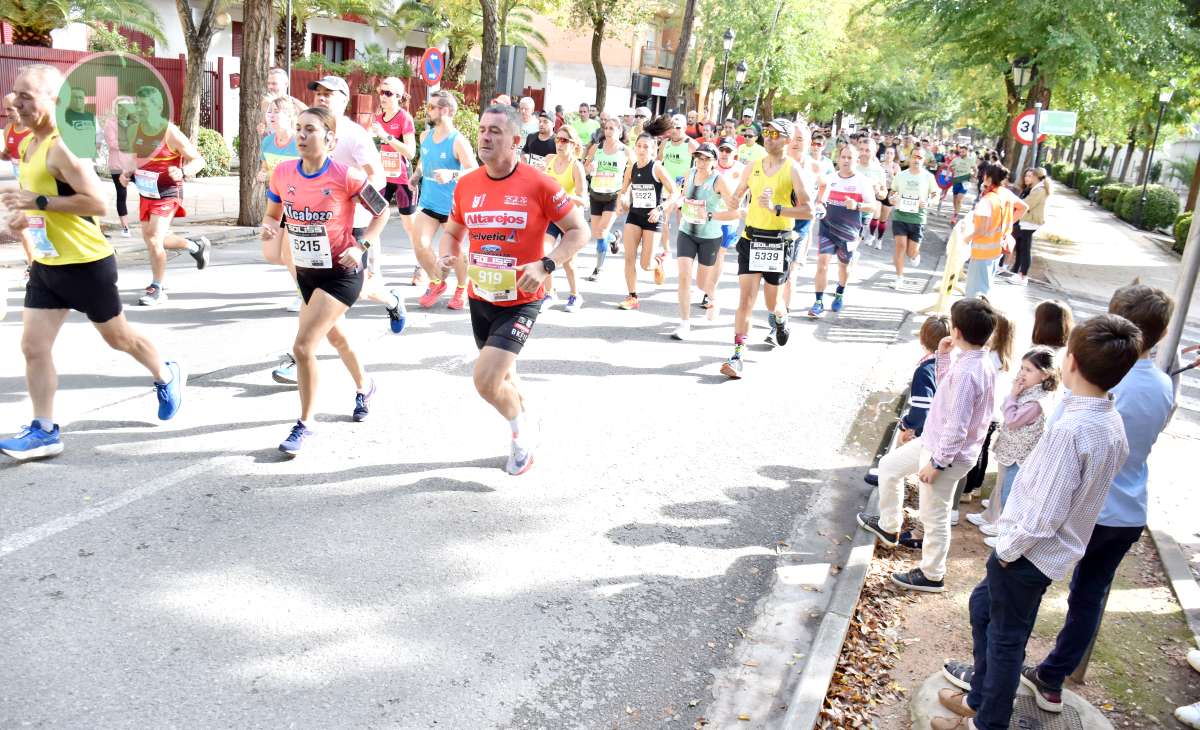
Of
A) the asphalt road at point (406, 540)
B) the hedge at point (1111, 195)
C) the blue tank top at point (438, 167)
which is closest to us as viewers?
the asphalt road at point (406, 540)

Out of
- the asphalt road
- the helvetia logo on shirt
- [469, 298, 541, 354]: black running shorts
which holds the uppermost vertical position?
the helvetia logo on shirt

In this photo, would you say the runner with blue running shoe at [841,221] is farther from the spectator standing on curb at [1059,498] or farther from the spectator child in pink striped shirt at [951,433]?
the spectator standing on curb at [1059,498]

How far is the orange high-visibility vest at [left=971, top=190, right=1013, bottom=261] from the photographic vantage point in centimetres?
909

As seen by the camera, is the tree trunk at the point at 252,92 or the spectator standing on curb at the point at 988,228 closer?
the spectator standing on curb at the point at 988,228

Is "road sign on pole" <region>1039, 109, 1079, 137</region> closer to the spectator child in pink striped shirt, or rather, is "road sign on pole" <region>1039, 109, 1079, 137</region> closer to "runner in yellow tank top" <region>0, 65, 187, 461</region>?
the spectator child in pink striped shirt

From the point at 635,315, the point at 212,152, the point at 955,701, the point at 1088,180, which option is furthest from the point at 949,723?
the point at 1088,180

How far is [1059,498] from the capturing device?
3072 millimetres

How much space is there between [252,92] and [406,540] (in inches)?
422

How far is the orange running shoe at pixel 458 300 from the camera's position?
952 centimetres

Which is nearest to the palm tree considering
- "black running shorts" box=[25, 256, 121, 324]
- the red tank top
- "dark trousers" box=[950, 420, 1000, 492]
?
the red tank top

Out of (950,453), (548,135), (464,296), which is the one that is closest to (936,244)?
(548,135)

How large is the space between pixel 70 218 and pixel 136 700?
9.38 feet

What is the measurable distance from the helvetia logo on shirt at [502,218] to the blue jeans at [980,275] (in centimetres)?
564

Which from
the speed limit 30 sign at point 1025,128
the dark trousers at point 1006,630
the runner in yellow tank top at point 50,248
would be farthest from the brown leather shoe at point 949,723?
the speed limit 30 sign at point 1025,128
